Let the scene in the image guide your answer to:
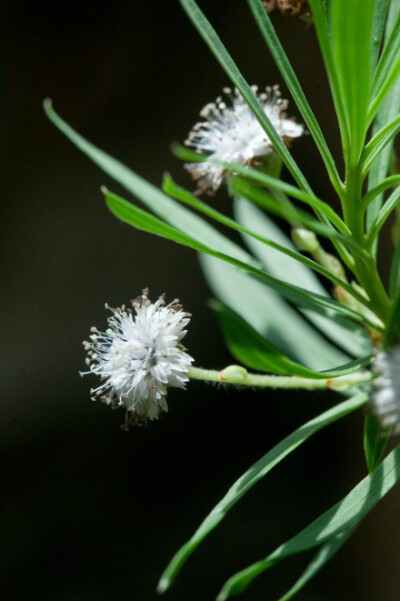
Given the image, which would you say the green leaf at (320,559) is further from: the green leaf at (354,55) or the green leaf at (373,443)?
the green leaf at (354,55)

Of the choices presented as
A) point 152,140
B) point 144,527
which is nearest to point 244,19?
point 152,140

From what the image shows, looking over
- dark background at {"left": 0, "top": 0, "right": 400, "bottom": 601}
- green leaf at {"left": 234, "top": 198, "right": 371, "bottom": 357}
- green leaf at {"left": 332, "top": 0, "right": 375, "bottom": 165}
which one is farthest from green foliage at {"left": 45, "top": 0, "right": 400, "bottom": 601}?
dark background at {"left": 0, "top": 0, "right": 400, "bottom": 601}

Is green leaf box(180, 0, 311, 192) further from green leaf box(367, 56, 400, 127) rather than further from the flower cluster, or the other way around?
the flower cluster

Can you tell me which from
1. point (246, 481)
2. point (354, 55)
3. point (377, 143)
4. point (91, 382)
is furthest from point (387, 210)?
point (91, 382)

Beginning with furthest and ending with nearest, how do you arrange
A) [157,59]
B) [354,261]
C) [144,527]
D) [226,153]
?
[157,59] < [144,527] < [226,153] < [354,261]

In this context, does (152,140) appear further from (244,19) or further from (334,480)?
(334,480)

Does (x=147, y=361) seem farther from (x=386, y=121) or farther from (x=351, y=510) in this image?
(x=386, y=121)
